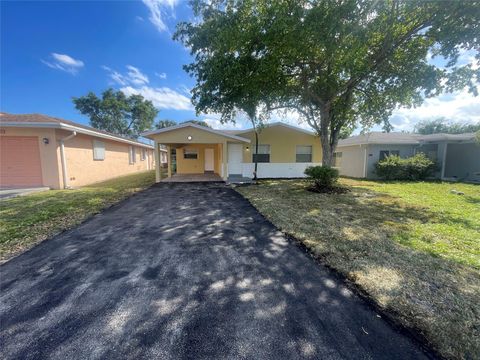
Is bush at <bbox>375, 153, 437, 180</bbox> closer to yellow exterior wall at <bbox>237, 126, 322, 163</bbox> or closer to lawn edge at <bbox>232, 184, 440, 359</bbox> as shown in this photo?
yellow exterior wall at <bbox>237, 126, 322, 163</bbox>

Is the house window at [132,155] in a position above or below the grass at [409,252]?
above

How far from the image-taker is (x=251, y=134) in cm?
1487

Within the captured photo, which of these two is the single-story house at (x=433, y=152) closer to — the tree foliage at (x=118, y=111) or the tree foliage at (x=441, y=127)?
the tree foliage at (x=441, y=127)

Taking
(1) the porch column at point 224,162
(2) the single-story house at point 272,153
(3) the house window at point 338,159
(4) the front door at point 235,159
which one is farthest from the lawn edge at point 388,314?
(3) the house window at point 338,159

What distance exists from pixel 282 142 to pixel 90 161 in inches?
475

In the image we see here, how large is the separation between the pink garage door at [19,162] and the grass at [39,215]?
183 centimetres

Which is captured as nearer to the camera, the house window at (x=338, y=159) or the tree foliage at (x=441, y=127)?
the house window at (x=338, y=159)

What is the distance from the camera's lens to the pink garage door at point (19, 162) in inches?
379

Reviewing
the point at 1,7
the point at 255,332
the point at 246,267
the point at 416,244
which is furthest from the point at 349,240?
the point at 1,7

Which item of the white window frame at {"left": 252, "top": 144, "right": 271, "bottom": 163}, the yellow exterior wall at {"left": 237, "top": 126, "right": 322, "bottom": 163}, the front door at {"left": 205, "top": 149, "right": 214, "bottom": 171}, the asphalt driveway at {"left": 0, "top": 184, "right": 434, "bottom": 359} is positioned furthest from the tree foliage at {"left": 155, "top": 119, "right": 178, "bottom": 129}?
the asphalt driveway at {"left": 0, "top": 184, "right": 434, "bottom": 359}

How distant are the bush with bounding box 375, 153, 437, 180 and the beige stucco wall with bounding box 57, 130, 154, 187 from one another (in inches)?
709

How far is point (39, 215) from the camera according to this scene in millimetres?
5773

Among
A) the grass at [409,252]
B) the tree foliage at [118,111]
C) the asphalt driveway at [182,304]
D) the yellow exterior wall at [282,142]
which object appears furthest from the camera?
the tree foliage at [118,111]

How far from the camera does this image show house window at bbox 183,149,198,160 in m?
17.4
